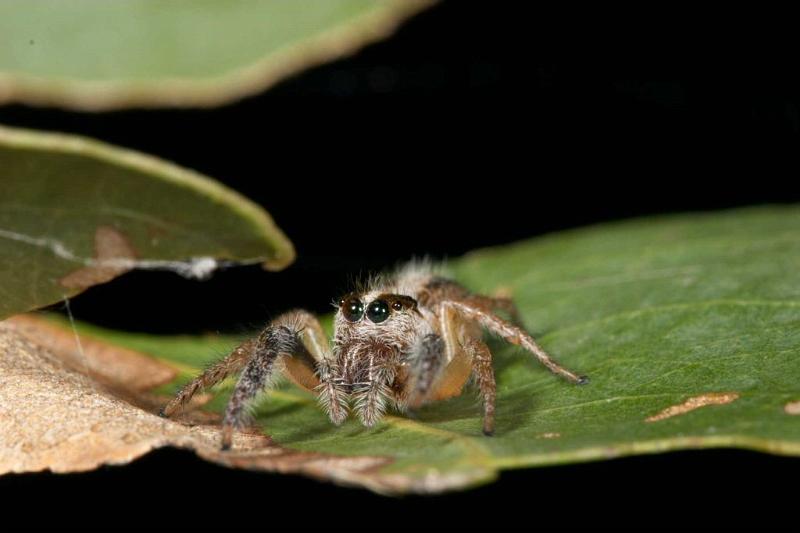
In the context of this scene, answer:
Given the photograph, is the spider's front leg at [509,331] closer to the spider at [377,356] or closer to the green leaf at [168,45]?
the spider at [377,356]

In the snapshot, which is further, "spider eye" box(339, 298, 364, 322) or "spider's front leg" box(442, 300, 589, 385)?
"spider eye" box(339, 298, 364, 322)

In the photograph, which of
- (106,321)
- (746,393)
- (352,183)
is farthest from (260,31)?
(352,183)

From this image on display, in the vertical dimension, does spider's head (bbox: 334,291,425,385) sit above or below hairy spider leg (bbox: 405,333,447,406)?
above

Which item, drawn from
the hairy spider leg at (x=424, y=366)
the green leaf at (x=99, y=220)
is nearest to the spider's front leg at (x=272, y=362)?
the hairy spider leg at (x=424, y=366)

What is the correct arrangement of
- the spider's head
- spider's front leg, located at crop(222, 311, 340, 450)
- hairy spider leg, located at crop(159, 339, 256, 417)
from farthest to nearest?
the spider's head, hairy spider leg, located at crop(159, 339, 256, 417), spider's front leg, located at crop(222, 311, 340, 450)

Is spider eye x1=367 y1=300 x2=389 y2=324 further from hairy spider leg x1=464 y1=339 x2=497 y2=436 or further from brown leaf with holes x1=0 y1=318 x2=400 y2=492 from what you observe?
brown leaf with holes x1=0 y1=318 x2=400 y2=492

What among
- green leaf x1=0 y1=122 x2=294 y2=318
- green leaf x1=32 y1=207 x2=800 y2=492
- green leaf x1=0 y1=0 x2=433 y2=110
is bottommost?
green leaf x1=32 y1=207 x2=800 y2=492

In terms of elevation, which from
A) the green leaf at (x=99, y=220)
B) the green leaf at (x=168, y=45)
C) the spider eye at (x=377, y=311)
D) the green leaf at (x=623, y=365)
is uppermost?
the green leaf at (x=168, y=45)

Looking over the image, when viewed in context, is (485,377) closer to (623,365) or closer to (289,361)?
(623,365)

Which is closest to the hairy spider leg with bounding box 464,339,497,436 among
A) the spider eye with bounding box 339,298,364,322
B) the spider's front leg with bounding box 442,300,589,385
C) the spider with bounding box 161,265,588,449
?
the spider with bounding box 161,265,588,449
